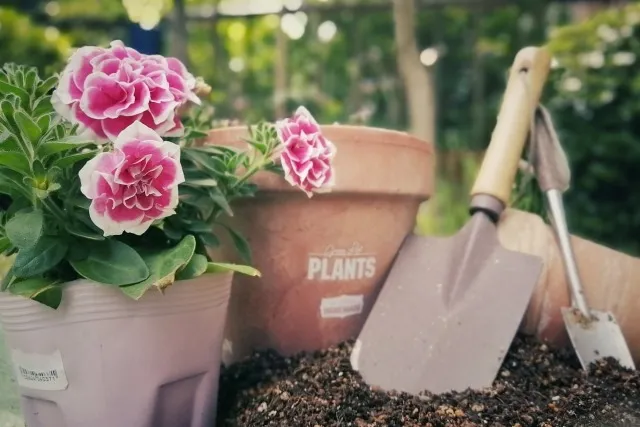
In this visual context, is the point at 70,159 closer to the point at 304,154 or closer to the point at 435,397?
the point at 304,154

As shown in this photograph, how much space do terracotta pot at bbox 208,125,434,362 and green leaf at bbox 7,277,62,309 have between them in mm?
359

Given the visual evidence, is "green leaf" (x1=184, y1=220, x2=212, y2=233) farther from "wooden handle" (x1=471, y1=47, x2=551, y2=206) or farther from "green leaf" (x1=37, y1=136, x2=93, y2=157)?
"wooden handle" (x1=471, y1=47, x2=551, y2=206)

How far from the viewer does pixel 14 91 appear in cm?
77

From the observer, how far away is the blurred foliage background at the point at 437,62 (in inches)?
105

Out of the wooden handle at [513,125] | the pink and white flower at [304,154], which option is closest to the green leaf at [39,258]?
the pink and white flower at [304,154]

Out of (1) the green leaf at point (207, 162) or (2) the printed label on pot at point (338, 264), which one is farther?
(2) the printed label on pot at point (338, 264)

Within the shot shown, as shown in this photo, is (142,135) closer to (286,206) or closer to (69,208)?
(69,208)

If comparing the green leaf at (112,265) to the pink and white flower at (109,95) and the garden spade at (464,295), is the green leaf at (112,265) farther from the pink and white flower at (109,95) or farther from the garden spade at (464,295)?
the garden spade at (464,295)

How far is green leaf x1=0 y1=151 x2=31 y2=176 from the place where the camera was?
2.38 feet

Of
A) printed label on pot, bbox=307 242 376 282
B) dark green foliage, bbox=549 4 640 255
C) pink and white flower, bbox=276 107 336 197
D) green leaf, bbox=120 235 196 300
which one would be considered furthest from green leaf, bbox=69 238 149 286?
dark green foliage, bbox=549 4 640 255

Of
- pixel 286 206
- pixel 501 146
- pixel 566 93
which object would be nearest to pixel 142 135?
pixel 286 206

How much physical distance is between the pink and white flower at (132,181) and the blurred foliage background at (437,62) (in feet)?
4.44

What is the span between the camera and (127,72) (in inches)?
30.7

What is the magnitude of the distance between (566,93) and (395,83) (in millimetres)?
1097
